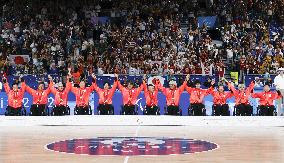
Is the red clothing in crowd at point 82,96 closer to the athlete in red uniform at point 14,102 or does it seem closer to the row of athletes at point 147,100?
the row of athletes at point 147,100

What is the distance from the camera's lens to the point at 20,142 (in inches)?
646

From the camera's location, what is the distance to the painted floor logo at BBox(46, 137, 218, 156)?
47.7 feet

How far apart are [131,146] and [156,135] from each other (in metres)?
2.60

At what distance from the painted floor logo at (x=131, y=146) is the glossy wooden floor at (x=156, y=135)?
1.41 ft

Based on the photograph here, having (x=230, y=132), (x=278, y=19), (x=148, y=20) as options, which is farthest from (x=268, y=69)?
(x=230, y=132)

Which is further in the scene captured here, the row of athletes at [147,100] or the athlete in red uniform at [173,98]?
the athlete in red uniform at [173,98]

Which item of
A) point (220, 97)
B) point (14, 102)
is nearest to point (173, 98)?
point (220, 97)

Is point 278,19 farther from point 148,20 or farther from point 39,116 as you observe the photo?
point 39,116

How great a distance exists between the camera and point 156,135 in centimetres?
1808

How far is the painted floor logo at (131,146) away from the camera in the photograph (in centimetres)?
1454

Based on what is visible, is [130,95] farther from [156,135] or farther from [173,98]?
[156,135]

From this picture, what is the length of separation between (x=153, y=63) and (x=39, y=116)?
9340mm

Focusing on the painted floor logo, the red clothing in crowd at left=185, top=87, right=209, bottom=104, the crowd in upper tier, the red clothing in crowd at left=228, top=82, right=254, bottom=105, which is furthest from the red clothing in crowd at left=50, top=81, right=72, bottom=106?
the crowd in upper tier

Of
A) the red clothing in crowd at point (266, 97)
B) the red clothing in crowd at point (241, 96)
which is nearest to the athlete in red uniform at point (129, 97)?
the red clothing in crowd at point (241, 96)
